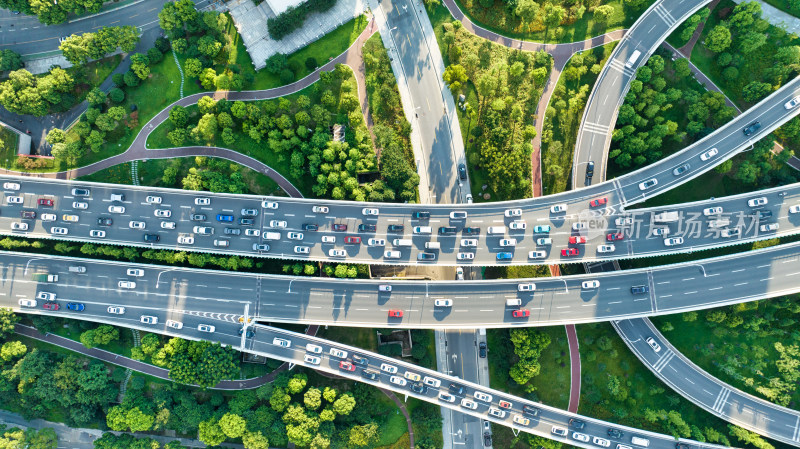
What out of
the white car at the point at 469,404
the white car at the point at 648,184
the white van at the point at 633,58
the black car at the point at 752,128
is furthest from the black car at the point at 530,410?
the white van at the point at 633,58

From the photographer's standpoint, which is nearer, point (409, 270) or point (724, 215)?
point (724, 215)

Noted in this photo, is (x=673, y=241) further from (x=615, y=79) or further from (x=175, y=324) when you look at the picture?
(x=175, y=324)

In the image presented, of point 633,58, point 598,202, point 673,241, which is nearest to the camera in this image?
point 673,241

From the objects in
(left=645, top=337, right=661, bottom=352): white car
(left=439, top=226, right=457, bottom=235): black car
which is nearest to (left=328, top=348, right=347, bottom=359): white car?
(left=439, top=226, right=457, bottom=235): black car

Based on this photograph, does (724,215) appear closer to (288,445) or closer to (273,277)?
(273,277)

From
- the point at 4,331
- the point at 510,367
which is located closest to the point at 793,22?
the point at 510,367

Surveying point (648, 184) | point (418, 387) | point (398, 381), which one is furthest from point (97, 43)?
point (648, 184)
